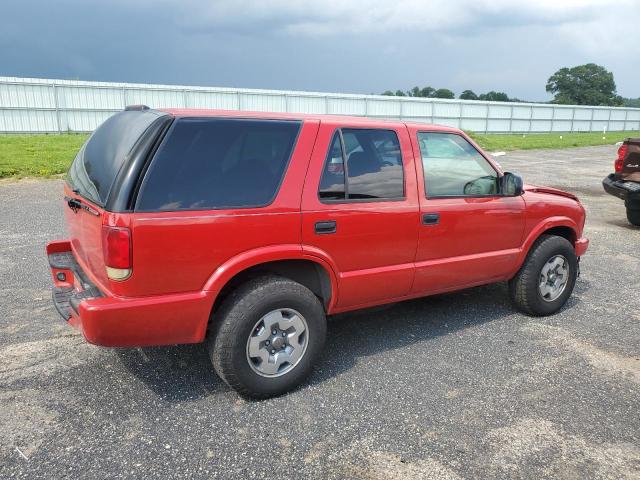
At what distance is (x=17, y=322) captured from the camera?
432cm

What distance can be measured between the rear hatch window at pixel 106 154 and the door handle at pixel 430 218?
1.97 m

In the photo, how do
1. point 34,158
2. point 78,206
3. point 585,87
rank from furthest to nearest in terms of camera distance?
1. point 585,87
2. point 34,158
3. point 78,206

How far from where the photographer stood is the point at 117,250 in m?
2.80

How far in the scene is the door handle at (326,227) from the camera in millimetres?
3355

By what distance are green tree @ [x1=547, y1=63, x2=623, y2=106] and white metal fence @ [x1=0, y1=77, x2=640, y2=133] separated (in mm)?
61462

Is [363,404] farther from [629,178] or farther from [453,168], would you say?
[629,178]

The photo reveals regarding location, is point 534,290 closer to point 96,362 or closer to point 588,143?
point 96,362

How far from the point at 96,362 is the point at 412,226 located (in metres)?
2.44

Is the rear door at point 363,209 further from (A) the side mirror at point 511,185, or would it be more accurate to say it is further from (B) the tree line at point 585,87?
(B) the tree line at point 585,87

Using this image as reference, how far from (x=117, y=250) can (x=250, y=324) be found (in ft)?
2.87

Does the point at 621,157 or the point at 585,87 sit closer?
the point at 621,157

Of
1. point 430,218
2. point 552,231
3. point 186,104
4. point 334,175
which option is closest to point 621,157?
point 552,231

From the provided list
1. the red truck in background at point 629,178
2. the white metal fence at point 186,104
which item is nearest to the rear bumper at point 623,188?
the red truck in background at point 629,178

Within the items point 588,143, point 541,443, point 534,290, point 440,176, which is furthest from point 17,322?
point 588,143
